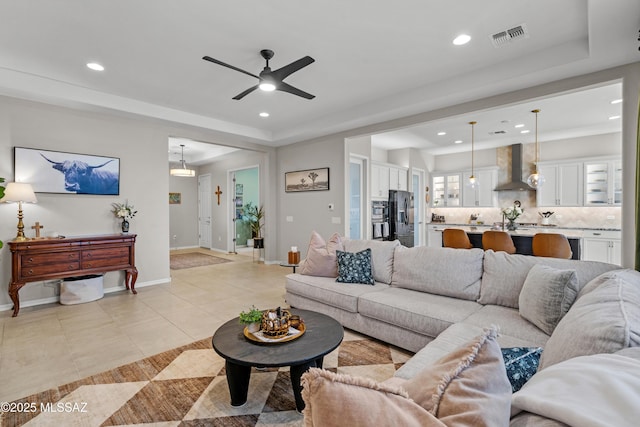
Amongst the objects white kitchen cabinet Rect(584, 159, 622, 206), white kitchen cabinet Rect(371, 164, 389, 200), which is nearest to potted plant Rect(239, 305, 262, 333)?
white kitchen cabinet Rect(371, 164, 389, 200)

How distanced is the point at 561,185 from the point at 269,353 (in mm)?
7679

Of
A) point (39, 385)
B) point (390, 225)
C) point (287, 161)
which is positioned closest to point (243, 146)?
point (287, 161)

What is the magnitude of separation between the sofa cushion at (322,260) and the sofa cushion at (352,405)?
2.95 metres

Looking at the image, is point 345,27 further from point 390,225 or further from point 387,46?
point 390,225

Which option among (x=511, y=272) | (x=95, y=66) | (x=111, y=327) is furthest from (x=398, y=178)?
(x=111, y=327)

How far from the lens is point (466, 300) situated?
2752 mm

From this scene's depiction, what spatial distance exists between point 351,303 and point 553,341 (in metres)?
1.81

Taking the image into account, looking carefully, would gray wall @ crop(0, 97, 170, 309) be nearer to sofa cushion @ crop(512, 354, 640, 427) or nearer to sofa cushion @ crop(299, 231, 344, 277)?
sofa cushion @ crop(299, 231, 344, 277)

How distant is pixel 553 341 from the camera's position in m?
1.36

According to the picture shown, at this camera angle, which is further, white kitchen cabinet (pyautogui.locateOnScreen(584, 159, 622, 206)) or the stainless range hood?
the stainless range hood

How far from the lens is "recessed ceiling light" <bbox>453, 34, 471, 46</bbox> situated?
2875 mm

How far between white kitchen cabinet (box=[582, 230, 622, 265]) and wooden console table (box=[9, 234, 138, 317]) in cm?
787

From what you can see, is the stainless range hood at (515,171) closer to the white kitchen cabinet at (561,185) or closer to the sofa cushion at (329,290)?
the white kitchen cabinet at (561,185)

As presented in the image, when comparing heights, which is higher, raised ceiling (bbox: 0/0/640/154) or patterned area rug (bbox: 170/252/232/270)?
raised ceiling (bbox: 0/0/640/154)
